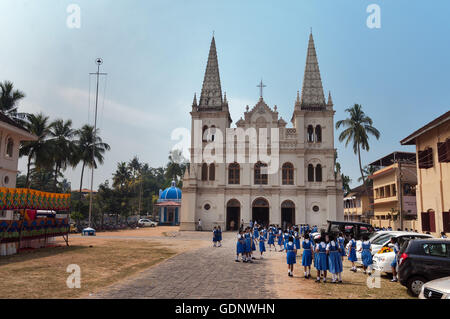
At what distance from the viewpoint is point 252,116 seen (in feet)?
125

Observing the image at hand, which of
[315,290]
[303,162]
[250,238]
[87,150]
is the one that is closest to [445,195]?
[250,238]

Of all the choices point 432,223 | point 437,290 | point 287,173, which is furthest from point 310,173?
point 437,290

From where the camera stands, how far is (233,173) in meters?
37.7

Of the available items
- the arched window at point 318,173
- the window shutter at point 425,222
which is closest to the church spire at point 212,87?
the arched window at point 318,173

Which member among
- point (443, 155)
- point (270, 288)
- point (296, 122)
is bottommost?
point (270, 288)

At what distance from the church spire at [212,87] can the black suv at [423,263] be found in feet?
106

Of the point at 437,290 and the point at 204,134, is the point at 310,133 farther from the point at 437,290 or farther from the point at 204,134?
the point at 437,290

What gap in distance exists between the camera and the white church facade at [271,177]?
3616 cm

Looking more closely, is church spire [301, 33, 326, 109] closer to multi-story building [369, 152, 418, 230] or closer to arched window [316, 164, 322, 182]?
arched window [316, 164, 322, 182]

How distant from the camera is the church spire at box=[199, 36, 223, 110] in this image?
130 feet

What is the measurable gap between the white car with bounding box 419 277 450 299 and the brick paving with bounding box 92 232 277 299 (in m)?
3.34

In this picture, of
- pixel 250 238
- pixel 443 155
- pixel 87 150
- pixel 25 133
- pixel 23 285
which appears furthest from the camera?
pixel 87 150
